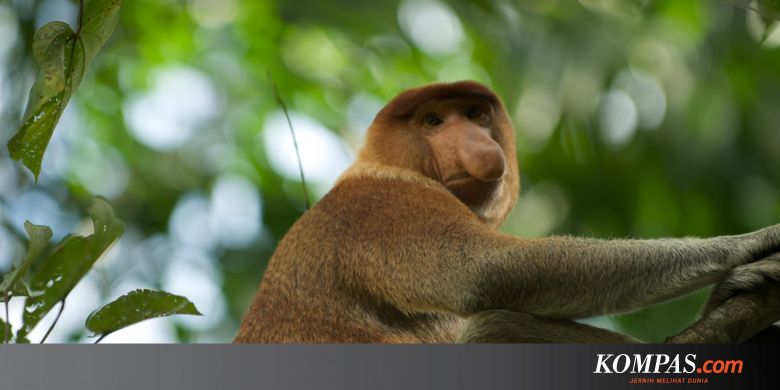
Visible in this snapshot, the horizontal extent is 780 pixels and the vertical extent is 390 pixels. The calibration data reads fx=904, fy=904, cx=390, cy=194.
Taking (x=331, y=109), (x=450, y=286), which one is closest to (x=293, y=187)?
(x=331, y=109)

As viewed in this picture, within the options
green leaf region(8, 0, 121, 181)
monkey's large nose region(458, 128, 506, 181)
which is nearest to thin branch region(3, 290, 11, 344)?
green leaf region(8, 0, 121, 181)

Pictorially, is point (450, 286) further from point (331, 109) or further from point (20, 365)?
point (331, 109)

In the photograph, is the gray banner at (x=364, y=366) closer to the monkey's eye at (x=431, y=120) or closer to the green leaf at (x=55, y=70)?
the green leaf at (x=55, y=70)

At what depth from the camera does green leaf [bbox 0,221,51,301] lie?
79.1 inches

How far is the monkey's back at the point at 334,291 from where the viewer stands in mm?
3170

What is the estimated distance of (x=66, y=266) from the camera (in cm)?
216

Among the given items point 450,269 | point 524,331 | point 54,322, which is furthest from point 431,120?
point 54,322

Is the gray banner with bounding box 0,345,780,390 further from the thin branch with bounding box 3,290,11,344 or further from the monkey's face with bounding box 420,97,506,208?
the monkey's face with bounding box 420,97,506,208

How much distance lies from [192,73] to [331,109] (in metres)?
1.14

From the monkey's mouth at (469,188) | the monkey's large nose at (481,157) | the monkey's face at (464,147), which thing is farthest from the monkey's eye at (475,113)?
the monkey's mouth at (469,188)

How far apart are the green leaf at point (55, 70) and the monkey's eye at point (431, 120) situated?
199 centimetres

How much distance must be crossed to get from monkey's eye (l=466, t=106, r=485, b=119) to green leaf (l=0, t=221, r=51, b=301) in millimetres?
2108

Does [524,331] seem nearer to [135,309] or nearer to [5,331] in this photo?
[135,309]

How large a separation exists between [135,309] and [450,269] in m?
1.24
